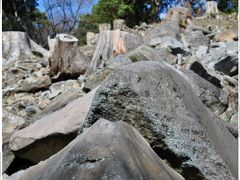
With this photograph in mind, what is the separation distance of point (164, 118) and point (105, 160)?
71 centimetres

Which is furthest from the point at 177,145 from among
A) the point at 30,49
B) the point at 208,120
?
the point at 30,49

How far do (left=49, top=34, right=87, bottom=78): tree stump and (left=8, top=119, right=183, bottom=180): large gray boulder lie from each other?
4.53 meters

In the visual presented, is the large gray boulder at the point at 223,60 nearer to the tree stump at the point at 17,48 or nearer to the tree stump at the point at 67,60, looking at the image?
the tree stump at the point at 67,60

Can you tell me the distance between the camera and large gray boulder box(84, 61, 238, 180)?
233 cm

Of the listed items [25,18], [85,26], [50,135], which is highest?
[50,135]

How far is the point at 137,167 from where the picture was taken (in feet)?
5.76

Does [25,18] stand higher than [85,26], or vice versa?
[25,18]

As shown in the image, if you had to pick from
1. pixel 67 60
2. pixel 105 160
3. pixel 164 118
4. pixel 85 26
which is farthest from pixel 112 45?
pixel 85 26

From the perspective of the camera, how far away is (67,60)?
21.6ft

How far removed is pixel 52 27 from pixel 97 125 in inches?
800

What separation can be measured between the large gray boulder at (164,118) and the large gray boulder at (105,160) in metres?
0.31

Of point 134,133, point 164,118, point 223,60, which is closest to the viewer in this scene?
point 134,133

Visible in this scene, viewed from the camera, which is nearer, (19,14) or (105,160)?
(105,160)

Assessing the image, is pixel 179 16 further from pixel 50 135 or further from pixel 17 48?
pixel 50 135
